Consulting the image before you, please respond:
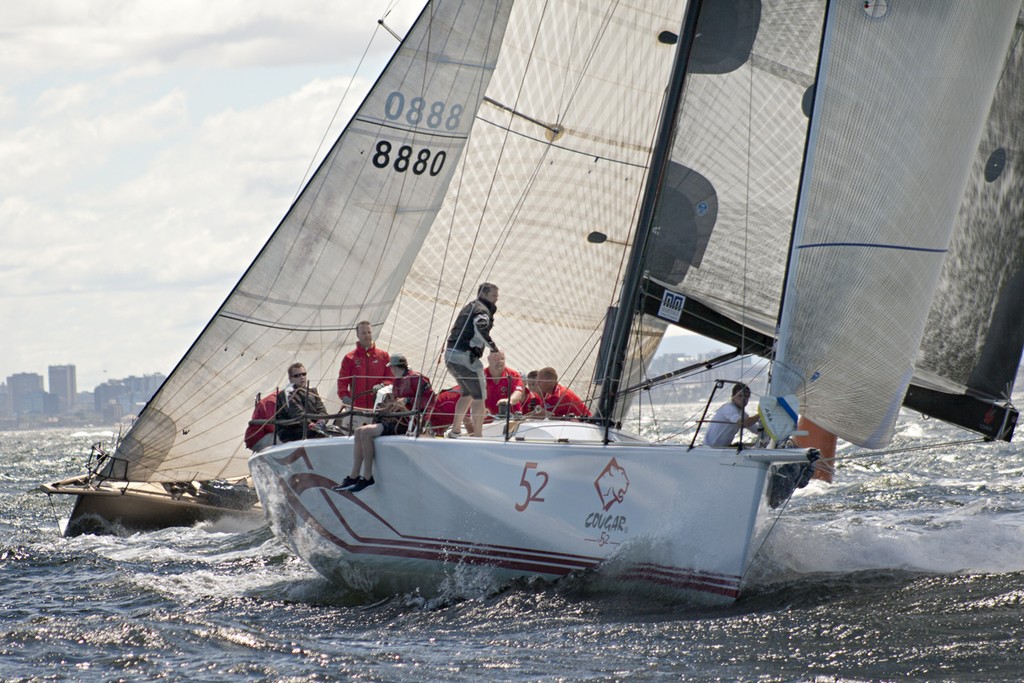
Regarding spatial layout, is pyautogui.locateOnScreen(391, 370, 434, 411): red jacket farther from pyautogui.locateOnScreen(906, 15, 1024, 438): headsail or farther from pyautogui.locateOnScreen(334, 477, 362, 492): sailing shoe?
pyautogui.locateOnScreen(906, 15, 1024, 438): headsail

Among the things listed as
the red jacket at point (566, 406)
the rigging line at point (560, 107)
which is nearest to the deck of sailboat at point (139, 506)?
the rigging line at point (560, 107)

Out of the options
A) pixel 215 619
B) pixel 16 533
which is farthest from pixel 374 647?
pixel 16 533

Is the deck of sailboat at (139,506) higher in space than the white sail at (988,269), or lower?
lower

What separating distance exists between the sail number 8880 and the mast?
2.70 m

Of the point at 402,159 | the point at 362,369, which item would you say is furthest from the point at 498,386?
the point at 402,159

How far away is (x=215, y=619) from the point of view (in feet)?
26.5

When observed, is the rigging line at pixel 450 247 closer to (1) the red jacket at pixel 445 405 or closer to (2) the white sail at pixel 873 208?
(1) the red jacket at pixel 445 405

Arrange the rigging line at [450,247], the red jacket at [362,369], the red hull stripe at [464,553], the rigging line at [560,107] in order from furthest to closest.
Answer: the rigging line at [450,247] → the rigging line at [560,107] → the red jacket at [362,369] → the red hull stripe at [464,553]

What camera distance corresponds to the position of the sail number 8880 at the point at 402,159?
11406mm

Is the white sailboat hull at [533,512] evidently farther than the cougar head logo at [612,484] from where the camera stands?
No

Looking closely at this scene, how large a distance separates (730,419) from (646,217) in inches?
70.1

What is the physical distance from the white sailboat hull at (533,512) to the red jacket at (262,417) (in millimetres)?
1454

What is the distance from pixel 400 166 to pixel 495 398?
2699 mm

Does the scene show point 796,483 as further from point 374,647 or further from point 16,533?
point 16,533
